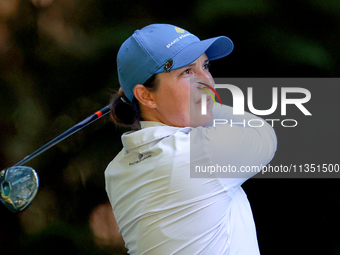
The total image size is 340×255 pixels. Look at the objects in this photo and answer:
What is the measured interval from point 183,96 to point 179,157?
215mm

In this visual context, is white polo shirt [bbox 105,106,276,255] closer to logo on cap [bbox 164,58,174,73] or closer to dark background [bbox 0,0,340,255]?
logo on cap [bbox 164,58,174,73]

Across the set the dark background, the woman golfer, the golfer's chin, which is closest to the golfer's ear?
the woman golfer

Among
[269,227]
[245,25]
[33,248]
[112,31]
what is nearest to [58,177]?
[33,248]

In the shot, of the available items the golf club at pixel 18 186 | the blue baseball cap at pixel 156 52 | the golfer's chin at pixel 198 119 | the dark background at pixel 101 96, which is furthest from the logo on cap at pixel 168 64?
the golf club at pixel 18 186

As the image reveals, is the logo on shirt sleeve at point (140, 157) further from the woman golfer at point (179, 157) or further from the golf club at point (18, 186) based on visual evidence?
the golf club at point (18, 186)

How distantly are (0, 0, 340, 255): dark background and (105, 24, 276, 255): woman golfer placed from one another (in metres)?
0.39

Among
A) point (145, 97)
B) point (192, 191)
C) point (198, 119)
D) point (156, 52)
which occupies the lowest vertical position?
point (192, 191)

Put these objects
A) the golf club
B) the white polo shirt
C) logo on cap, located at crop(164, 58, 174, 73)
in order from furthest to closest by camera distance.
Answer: the golf club
logo on cap, located at crop(164, 58, 174, 73)
the white polo shirt

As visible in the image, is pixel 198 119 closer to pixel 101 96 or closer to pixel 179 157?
pixel 179 157

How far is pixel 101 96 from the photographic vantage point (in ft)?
5.73

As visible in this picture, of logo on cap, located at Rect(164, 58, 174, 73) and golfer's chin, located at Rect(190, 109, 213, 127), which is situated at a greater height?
logo on cap, located at Rect(164, 58, 174, 73)

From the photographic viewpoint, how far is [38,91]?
5.95ft

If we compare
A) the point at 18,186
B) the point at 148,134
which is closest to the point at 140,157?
the point at 148,134

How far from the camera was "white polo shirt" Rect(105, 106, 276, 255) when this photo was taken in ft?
2.89
